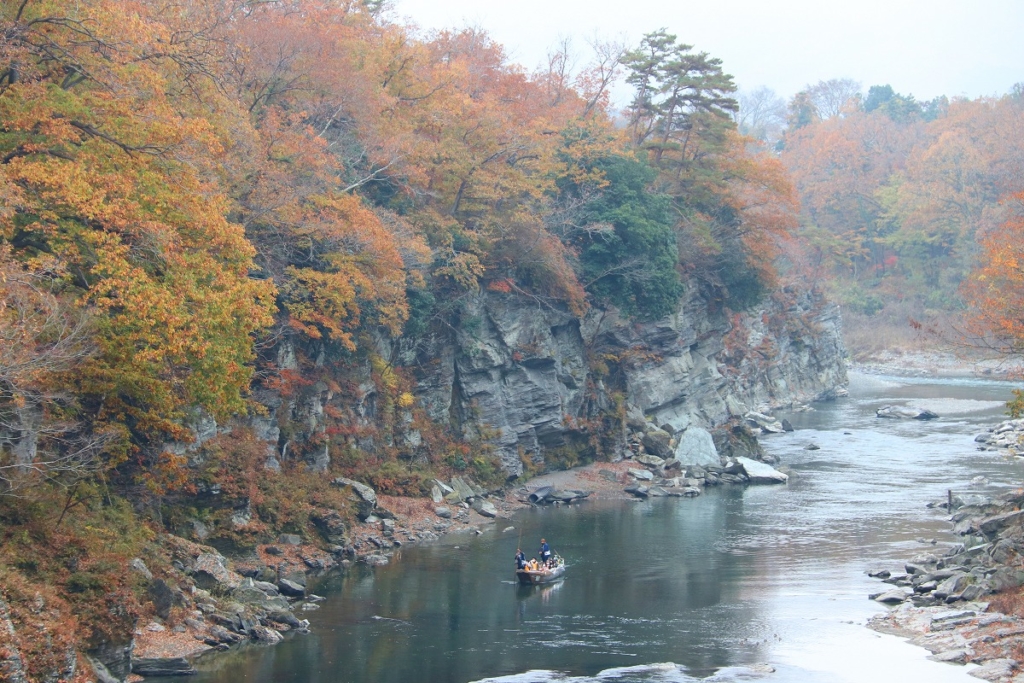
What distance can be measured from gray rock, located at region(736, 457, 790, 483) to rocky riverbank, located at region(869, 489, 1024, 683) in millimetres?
15051

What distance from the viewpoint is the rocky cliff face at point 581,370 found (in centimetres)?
4906

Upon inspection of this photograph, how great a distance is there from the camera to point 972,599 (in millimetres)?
29453

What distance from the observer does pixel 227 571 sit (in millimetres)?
28938

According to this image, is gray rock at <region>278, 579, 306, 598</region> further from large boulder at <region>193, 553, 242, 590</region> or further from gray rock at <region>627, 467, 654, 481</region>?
gray rock at <region>627, 467, 654, 481</region>

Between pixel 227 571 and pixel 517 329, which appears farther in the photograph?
pixel 517 329

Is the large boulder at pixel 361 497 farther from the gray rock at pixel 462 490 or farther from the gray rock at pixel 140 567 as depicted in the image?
the gray rock at pixel 140 567

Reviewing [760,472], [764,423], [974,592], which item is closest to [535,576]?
[974,592]

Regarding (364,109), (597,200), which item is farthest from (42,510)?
(597,200)

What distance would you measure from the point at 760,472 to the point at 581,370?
11185mm

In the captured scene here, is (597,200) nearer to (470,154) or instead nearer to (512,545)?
(470,154)

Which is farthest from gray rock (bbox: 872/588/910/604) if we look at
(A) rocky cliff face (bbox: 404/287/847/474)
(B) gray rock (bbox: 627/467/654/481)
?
(A) rocky cliff face (bbox: 404/287/847/474)

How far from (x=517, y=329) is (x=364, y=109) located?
45.1 ft

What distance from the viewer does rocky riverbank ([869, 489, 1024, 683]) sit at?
25153 mm

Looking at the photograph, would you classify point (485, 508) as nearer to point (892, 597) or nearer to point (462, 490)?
point (462, 490)
